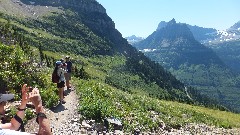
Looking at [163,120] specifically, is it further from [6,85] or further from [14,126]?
[14,126]

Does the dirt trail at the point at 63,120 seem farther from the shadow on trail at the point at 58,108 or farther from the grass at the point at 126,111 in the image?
the grass at the point at 126,111

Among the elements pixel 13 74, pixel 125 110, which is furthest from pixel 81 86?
pixel 13 74

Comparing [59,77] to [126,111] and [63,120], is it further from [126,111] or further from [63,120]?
[126,111]

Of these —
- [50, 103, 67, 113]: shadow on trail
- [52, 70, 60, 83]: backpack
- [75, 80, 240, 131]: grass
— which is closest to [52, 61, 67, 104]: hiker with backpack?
[52, 70, 60, 83]: backpack

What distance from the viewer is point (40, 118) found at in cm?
887

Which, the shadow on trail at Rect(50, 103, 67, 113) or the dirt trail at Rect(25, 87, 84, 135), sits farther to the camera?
the shadow on trail at Rect(50, 103, 67, 113)

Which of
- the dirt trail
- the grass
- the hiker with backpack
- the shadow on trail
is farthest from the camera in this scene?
the hiker with backpack

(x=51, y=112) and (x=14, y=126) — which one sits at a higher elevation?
(x=14, y=126)

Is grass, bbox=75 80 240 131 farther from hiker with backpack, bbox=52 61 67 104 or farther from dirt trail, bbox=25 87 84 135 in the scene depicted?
hiker with backpack, bbox=52 61 67 104

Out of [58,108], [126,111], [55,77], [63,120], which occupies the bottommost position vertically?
[126,111]

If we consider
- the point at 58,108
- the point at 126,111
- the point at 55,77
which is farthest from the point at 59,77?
the point at 126,111

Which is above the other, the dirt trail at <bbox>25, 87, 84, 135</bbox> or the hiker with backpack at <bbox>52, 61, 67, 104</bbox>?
the hiker with backpack at <bbox>52, 61, 67, 104</bbox>

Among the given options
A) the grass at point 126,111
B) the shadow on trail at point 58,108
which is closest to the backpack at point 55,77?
the shadow on trail at point 58,108

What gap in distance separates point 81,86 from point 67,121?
13354mm
